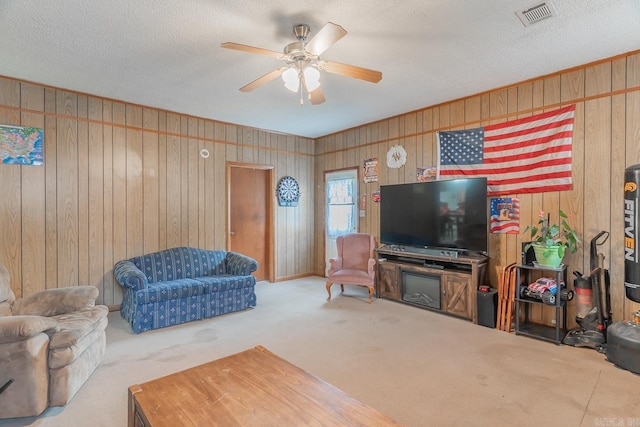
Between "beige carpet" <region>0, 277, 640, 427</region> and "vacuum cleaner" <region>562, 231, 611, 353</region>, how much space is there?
13 centimetres

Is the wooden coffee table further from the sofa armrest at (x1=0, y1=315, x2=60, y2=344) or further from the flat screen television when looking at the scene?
the flat screen television

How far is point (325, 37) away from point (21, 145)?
12.5 ft

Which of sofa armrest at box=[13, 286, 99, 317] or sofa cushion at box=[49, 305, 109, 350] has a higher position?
sofa armrest at box=[13, 286, 99, 317]

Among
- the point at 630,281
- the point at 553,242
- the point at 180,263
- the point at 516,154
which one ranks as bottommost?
the point at 180,263

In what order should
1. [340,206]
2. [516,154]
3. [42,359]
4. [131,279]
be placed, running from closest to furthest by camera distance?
1. [42,359]
2. [131,279]
3. [516,154]
4. [340,206]

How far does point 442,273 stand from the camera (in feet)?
13.7

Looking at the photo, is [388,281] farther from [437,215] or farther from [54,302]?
[54,302]

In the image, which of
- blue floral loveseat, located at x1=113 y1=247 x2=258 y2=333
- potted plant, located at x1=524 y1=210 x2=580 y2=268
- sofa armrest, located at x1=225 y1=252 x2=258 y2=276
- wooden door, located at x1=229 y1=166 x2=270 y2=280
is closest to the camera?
potted plant, located at x1=524 y1=210 x2=580 y2=268

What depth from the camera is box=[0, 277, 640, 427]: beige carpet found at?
7.11ft

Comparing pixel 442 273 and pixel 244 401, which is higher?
pixel 442 273

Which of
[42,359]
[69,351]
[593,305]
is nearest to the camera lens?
[42,359]

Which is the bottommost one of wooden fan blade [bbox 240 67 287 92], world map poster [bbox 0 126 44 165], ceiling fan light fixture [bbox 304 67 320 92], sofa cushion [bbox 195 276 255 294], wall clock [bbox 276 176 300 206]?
sofa cushion [bbox 195 276 255 294]

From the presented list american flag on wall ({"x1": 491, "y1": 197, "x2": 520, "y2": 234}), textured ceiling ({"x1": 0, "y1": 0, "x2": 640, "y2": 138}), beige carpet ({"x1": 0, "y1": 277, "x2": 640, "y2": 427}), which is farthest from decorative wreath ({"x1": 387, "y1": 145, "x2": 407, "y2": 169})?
beige carpet ({"x1": 0, "y1": 277, "x2": 640, "y2": 427})

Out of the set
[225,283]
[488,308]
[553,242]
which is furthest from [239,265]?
[553,242]
